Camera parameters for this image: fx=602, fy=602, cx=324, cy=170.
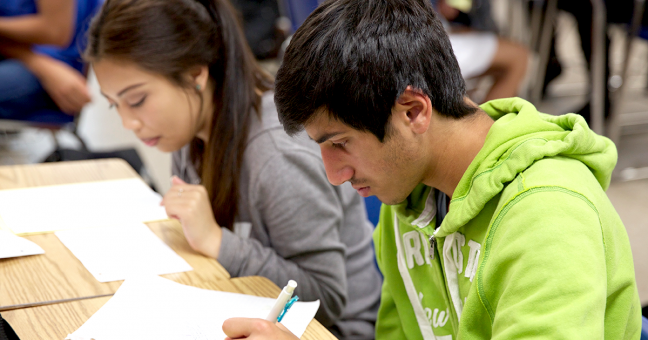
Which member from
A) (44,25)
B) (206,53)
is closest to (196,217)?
(206,53)

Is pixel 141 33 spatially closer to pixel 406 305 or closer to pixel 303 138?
pixel 303 138

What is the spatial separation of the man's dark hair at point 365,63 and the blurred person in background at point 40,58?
1.66m

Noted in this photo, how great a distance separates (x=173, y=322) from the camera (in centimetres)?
81

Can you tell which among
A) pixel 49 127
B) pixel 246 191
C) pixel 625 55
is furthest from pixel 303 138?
pixel 625 55

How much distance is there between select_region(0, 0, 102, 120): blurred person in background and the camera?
220cm

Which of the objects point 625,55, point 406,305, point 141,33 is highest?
point 141,33

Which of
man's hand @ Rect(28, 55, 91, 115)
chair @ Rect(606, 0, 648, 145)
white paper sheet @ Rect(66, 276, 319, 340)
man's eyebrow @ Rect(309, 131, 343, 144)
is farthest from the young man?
chair @ Rect(606, 0, 648, 145)

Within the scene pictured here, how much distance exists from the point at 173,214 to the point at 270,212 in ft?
0.60

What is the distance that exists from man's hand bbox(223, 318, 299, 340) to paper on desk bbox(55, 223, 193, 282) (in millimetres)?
297

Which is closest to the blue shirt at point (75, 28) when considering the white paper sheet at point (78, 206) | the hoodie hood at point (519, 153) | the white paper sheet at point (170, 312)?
the white paper sheet at point (78, 206)

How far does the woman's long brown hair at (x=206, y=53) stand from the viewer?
1.20m

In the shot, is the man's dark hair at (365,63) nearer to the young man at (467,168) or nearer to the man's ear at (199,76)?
the young man at (467,168)

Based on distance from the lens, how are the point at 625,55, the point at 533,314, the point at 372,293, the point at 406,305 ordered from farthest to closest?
1. the point at 625,55
2. the point at 372,293
3. the point at 406,305
4. the point at 533,314

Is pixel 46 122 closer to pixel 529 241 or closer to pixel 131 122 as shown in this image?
pixel 131 122
